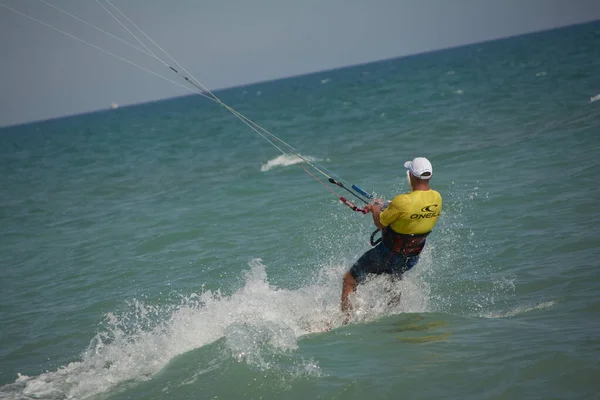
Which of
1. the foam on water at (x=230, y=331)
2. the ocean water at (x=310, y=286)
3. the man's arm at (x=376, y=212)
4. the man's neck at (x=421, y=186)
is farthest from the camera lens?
the man's arm at (x=376, y=212)

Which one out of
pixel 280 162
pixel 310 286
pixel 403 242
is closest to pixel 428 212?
pixel 403 242

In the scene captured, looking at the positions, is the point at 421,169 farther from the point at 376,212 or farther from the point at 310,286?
the point at 310,286

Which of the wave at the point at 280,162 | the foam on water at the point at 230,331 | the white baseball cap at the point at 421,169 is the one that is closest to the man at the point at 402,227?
the white baseball cap at the point at 421,169

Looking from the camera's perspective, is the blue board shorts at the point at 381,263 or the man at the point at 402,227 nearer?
the man at the point at 402,227

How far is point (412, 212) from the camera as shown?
21.3 feet

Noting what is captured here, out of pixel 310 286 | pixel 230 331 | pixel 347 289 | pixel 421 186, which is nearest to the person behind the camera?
pixel 421 186

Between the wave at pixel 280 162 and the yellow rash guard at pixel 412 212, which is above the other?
the wave at pixel 280 162

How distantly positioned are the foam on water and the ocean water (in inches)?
1.1

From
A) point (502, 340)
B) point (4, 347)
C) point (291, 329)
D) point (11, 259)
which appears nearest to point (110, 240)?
point (11, 259)

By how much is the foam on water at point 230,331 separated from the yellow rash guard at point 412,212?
3.14 feet

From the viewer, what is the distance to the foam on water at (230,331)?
20.9 feet

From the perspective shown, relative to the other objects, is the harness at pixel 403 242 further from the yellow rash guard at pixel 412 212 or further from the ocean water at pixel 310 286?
the ocean water at pixel 310 286

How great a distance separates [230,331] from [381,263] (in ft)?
6.22

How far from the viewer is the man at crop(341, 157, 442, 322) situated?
21.2 feet
